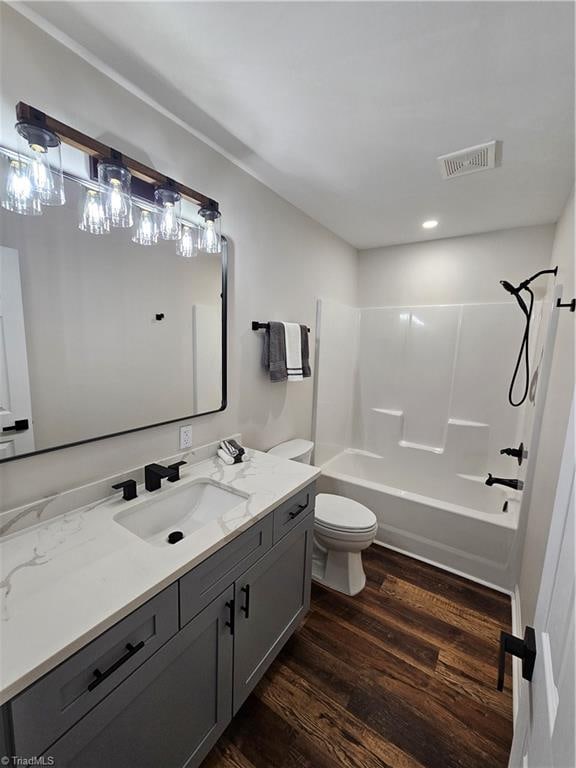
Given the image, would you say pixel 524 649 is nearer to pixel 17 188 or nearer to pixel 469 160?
pixel 17 188

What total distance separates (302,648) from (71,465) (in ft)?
4.68

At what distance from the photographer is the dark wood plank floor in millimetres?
1198

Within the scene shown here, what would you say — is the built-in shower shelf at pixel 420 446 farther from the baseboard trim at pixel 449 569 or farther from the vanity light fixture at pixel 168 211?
the vanity light fixture at pixel 168 211

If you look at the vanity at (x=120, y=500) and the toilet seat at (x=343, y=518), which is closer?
the vanity at (x=120, y=500)

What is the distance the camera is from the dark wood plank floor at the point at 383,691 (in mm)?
1198

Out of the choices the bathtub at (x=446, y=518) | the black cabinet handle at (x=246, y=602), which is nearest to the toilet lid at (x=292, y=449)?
the bathtub at (x=446, y=518)


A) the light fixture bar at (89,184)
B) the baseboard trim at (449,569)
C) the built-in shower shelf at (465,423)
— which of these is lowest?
the baseboard trim at (449,569)

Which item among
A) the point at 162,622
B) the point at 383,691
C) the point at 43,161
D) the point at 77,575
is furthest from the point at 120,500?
the point at 383,691

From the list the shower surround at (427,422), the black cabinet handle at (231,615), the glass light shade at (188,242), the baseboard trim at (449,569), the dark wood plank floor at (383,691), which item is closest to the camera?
the black cabinet handle at (231,615)

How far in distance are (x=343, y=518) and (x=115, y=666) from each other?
1409mm

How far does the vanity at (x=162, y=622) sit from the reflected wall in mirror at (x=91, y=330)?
34cm

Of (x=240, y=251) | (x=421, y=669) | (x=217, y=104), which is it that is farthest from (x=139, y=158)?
(x=421, y=669)

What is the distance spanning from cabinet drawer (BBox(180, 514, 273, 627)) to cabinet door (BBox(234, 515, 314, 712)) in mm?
54

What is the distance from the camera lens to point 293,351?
2121mm
